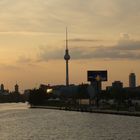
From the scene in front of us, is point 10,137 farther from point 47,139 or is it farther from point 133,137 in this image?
point 133,137

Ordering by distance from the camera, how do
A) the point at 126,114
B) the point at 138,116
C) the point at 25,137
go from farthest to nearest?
the point at 126,114 → the point at 138,116 → the point at 25,137

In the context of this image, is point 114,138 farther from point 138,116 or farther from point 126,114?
point 126,114

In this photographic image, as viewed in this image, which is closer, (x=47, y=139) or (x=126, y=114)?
(x=47, y=139)

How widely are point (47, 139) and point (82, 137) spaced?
4558 millimetres

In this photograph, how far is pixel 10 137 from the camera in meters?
78.4

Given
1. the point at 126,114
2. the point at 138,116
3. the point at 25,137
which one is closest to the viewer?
the point at 25,137

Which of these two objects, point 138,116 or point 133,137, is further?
point 138,116

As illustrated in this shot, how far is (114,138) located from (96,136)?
4467 mm

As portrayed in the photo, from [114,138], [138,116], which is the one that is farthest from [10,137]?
[138,116]

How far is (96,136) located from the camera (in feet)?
255

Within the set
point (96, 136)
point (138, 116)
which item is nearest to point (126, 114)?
point (138, 116)

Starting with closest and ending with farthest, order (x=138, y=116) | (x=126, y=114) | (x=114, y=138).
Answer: (x=114, y=138), (x=138, y=116), (x=126, y=114)

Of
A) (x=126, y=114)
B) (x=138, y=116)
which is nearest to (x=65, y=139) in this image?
(x=138, y=116)

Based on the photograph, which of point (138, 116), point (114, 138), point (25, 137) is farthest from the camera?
point (138, 116)
